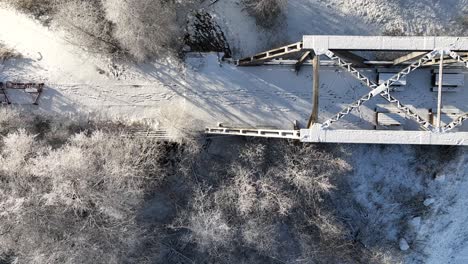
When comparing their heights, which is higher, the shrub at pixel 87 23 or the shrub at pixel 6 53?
the shrub at pixel 87 23

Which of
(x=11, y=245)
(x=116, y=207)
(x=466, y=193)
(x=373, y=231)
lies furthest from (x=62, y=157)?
Result: (x=466, y=193)

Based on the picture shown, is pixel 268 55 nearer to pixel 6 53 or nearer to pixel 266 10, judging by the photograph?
pixel 266 10

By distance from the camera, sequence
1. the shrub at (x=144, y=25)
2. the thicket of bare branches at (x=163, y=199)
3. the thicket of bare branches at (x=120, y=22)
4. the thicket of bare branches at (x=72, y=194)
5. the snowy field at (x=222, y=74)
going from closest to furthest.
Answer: the thicket of bare branches at (x=72, y=194)
the thicket of bare branches at (x=163, y=199)
the shrub at (x=144, y=25)
the thicket of bare branches at (x=120, y=22)
the snowy field at (x=222, y=74)

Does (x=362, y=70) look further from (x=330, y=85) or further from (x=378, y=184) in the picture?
(x=378, y=184)

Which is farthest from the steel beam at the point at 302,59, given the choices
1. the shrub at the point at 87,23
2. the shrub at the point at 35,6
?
the shrub at the point at 35,6

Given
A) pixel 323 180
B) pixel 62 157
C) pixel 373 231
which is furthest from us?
pixel 373 231

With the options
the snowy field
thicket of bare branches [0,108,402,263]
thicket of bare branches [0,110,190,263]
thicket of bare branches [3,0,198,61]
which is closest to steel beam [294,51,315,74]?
the snowy field

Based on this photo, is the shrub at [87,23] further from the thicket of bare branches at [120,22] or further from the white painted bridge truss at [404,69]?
the white painted bridge truss at [404,69]
